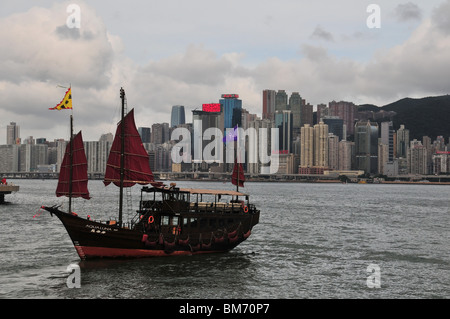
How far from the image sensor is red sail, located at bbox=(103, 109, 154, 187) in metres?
38.9

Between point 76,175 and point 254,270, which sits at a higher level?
point 76,175

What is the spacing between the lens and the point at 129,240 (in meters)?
35.5

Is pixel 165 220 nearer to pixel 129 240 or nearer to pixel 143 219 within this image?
pixel 143 219

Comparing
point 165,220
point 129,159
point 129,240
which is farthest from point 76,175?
point 165,220

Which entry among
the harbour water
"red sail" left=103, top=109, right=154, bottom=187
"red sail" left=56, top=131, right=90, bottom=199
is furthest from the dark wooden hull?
"red sail" left=103, top=109, right=154, bottom=187

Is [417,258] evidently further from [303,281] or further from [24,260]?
[24,260]

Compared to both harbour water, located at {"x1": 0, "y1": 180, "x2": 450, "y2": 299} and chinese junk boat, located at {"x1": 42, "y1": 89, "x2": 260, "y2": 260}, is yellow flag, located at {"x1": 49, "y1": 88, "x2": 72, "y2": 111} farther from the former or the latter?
harbour water, located at {"x1": 0, "y1": 180, "x2": 450, "y2": 299}

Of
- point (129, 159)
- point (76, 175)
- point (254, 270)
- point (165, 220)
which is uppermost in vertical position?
point (129, 159)

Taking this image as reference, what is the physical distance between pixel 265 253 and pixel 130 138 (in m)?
15.3

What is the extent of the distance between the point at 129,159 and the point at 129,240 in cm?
710

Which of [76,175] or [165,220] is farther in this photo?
→ [76,175]

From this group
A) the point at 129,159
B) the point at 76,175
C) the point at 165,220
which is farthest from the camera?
the point at 129,159

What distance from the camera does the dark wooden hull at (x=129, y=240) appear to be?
34844mm
